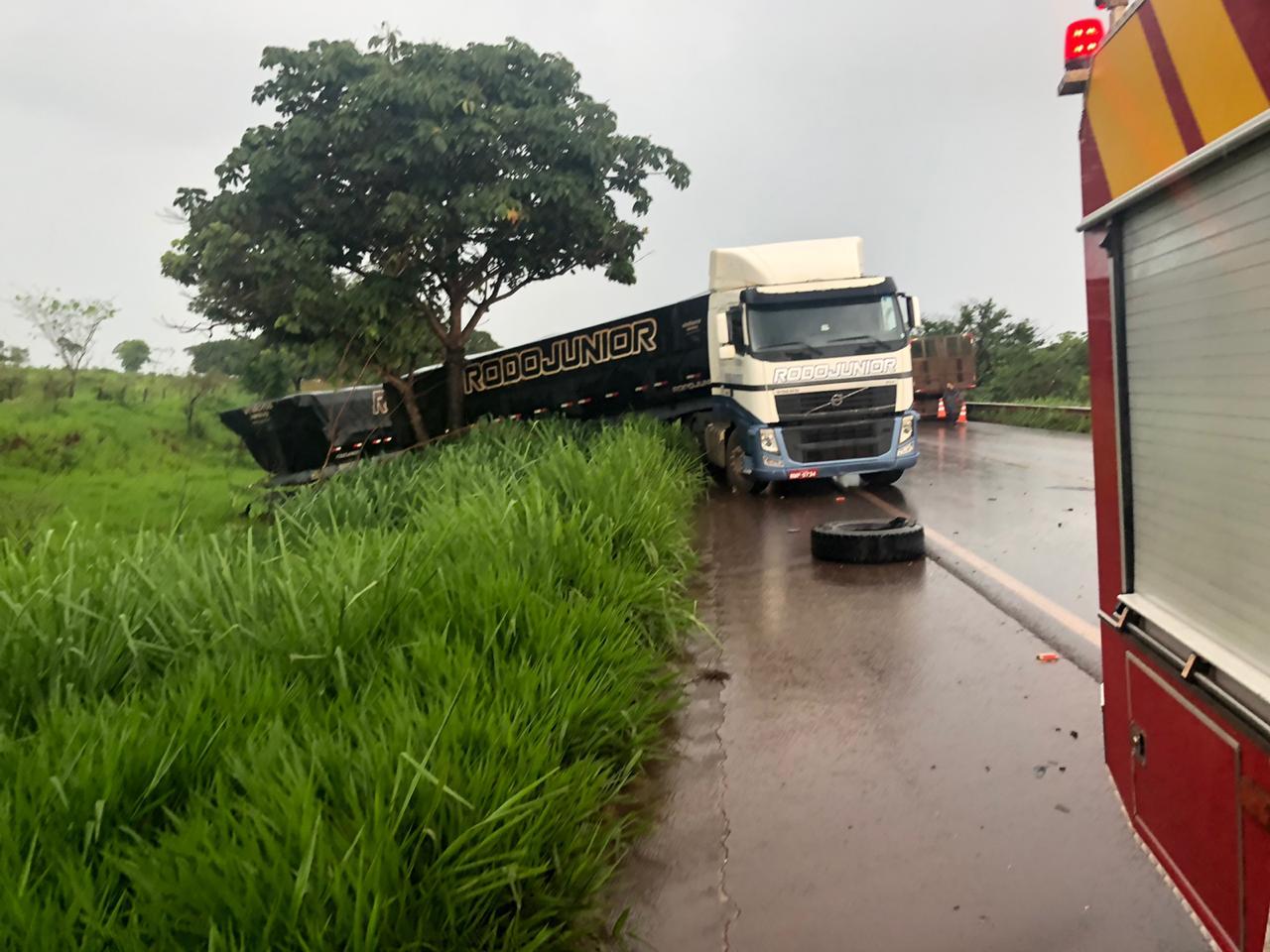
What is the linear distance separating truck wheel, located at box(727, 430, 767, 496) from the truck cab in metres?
0.43

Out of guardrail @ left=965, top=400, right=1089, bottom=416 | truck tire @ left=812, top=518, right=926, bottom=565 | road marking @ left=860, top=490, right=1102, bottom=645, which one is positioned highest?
guardrail @ left=965, top=400, right=1089, bottom=416

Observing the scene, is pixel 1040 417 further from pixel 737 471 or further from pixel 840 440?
pixel 840 440

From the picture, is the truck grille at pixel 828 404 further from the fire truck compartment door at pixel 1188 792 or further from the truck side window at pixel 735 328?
the fire truck compartment door at pixel 1188 792

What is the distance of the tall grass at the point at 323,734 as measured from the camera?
237 cm

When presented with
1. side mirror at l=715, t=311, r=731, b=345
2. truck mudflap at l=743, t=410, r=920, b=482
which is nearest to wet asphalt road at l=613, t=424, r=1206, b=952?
truck mudflap at l=743, t=410, r=920, b=482

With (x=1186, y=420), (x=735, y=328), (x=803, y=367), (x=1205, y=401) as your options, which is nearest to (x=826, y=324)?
(x=803, y=367)

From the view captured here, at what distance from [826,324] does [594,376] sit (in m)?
6.67

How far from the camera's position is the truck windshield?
1399 centimetres

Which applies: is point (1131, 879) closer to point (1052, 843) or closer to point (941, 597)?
point (1052, 843)

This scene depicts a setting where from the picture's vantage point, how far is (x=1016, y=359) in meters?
38.0

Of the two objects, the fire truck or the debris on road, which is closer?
the fire truck

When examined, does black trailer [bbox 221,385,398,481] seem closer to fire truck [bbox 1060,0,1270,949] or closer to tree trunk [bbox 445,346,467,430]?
tree trunk [bbox 445,346,467,430]

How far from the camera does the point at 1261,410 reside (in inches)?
74.5

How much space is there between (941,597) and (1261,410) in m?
5.78
